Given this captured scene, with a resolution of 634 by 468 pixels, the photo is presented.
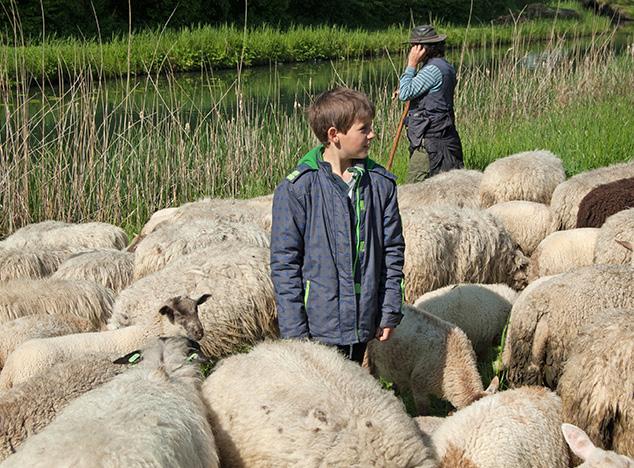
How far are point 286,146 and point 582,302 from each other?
6.17 m

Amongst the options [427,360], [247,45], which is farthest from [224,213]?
[247,45]

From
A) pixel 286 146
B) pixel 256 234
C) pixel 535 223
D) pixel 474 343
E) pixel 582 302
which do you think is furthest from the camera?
pixel 286 146

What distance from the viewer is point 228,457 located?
10.6 feet

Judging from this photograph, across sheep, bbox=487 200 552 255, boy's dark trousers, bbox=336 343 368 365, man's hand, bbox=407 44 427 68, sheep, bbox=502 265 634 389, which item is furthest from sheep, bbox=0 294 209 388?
man's hand, bbox=407 44 427 68

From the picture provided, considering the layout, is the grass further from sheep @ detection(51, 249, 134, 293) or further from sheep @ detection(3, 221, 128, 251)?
sheep @ detection(51, 249, 134, 293)

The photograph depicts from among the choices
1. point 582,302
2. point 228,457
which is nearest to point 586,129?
point 582,302

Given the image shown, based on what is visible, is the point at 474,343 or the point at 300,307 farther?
the point at 474,343

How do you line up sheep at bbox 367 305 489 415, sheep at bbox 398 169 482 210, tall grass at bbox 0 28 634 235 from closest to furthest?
sheep at bbox 367 305 489 415
sheep at bbox 398 169 482 210
tall grass at bbox 0 28 634 235

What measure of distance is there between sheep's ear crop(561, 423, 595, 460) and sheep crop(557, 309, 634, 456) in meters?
0.49

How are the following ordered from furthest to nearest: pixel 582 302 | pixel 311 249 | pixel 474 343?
pixel 474 343 → pixel 582 302 → pixel 311 249

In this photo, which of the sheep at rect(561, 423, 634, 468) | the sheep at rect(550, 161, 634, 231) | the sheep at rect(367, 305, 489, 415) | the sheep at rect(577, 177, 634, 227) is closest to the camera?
the sheep at rect(561, 423, 634, 468)

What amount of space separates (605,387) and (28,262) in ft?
14.0

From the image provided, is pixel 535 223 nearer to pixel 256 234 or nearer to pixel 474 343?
pixel 474 343

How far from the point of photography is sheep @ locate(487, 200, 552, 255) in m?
6.97
